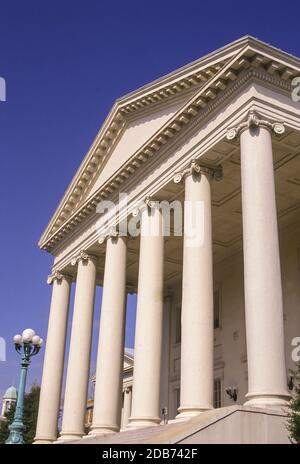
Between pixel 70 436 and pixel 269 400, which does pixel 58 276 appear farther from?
pixel 269 400

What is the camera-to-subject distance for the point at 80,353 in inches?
1236

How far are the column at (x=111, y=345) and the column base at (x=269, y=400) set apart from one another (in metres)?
11.7

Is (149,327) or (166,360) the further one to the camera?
(166,360)

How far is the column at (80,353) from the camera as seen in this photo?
30.1m

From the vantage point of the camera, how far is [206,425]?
15.4m

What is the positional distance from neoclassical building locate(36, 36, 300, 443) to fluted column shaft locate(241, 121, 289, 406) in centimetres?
4

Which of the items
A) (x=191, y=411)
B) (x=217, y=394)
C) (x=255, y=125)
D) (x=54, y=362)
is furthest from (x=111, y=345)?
(x=255, y=125)

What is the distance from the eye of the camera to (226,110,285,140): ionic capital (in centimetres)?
2040

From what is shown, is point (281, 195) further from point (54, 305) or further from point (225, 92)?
point (54, 305)

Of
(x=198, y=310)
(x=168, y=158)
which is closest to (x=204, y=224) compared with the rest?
(x=198, y=310)

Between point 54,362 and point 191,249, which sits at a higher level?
point 191,249

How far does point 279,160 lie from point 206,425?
1351 centimetres

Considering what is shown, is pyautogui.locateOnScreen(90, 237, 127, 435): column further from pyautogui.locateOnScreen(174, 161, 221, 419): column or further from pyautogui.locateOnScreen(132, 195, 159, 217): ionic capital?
pyautogui.locateOnScreen(174, 161, 221, 419): column

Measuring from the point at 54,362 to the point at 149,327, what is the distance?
490 inches
